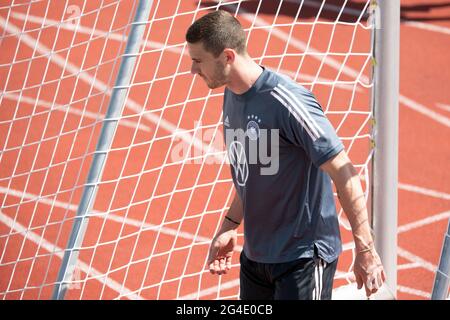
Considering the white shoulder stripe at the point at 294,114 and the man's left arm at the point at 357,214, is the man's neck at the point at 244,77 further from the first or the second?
the man's left arm at the point at 357,214

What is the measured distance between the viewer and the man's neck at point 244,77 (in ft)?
10.3

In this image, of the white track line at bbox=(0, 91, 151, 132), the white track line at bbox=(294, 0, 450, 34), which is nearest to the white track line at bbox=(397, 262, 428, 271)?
the white track line at bbox=(0, 91, 151, 132)

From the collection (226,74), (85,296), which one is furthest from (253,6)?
(226,74)

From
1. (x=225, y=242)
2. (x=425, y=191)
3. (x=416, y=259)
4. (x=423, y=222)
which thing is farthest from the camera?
(x=425, y=191)

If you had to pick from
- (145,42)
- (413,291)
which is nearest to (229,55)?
(413,291)

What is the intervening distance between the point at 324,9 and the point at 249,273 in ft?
17.7

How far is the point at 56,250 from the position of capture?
5.53 meters

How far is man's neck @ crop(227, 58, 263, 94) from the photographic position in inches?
123

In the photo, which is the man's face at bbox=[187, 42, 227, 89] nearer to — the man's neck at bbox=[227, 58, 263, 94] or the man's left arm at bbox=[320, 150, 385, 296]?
→ the man's neck at bbox=[227, 58, 263, 94]

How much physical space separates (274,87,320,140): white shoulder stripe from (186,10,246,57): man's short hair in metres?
0.24

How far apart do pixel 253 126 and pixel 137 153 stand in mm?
3680

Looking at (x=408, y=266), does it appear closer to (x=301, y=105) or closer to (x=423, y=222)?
(x=423, y=222)

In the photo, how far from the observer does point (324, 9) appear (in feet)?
27.3

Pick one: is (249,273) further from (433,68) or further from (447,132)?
(433,68)
